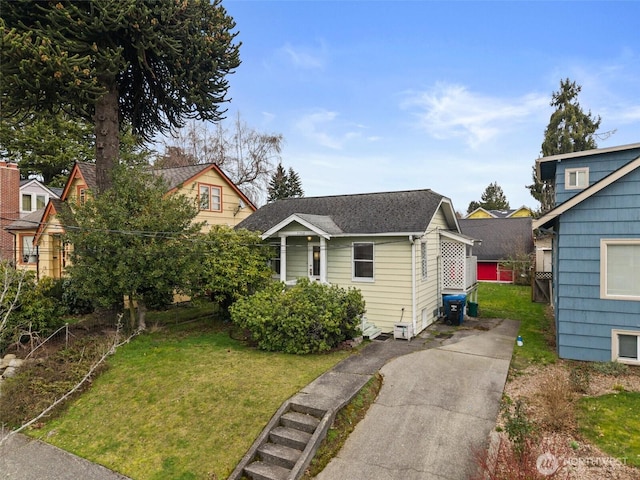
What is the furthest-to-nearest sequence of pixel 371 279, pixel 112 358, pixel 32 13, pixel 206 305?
pixel 206 305
pixel 371 279
pixel 32 13
pixel 112 358

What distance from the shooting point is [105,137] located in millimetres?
12992

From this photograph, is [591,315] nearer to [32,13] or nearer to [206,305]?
[206,305]

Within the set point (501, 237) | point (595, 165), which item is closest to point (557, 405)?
point (595, 165)

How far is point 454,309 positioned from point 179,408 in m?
10.1

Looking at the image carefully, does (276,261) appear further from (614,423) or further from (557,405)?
(614,423)

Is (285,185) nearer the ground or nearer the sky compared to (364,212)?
nearer the sky

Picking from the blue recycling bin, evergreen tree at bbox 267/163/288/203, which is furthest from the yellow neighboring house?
evergreen tree at bbox 267/163/288/203

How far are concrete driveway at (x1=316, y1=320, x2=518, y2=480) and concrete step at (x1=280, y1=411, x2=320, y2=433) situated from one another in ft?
2.19

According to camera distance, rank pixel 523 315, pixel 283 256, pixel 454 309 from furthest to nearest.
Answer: pixel 523 315 < pixel 454 309 < pixel 283 256

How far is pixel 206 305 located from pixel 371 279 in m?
8.58

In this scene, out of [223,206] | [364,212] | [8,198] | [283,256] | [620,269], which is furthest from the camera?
[8,198]

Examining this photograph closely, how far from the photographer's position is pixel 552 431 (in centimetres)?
590

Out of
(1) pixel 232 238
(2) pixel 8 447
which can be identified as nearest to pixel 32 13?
(1) pixel 232 238

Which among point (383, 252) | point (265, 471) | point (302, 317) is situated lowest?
point (265, 471)
